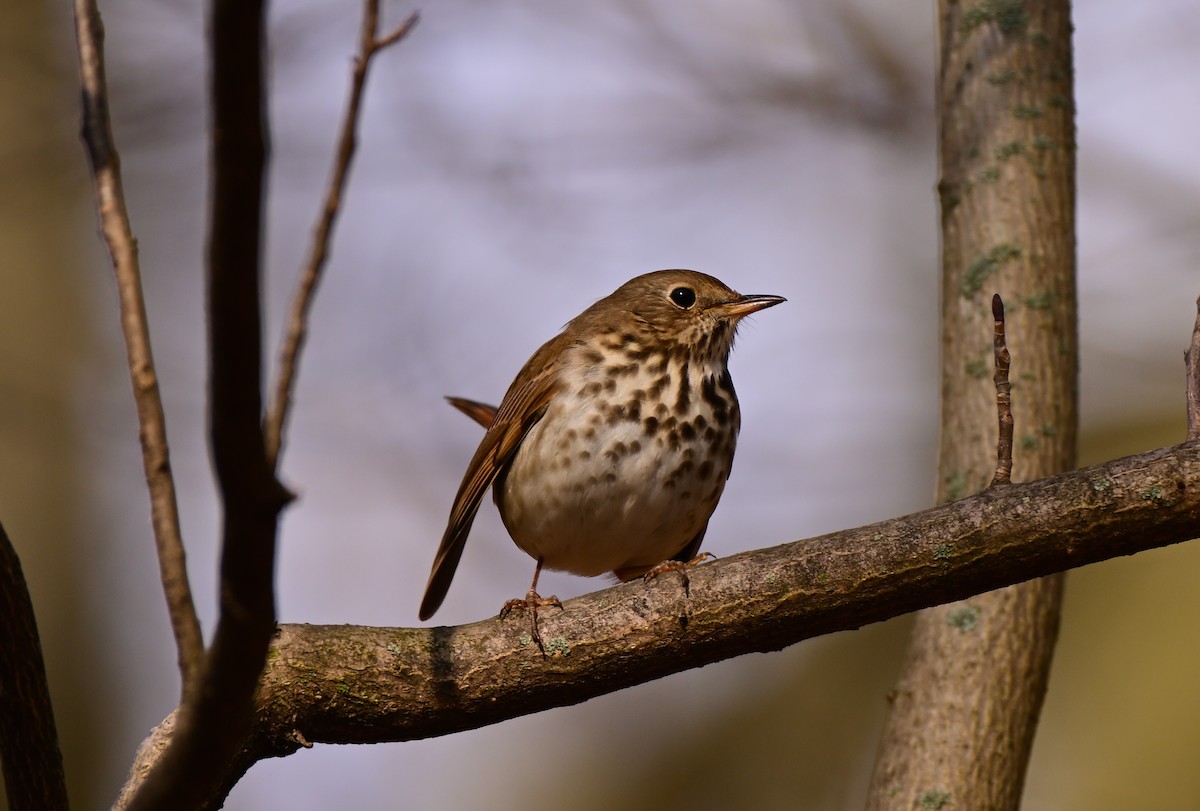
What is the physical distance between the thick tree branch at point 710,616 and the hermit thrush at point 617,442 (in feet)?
2.65

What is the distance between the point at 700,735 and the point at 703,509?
17.8ft

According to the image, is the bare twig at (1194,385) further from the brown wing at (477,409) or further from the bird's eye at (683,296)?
the brown wing at (477,409)

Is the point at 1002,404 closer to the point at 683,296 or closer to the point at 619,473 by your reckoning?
the point at 619,473

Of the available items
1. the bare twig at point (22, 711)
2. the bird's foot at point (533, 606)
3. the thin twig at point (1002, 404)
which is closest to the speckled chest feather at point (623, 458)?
the bird's foot at point (533, 606)

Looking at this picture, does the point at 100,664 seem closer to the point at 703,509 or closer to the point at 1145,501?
the point at 703,509

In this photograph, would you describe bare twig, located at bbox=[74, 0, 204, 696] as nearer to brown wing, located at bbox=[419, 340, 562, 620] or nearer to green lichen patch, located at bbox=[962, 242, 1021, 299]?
brown wing, located at bbox=[419, 340, 562, 620]

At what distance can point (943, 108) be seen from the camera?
5023mm

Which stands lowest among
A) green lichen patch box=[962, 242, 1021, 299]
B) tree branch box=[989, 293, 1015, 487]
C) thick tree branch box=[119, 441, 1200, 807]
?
thick tree branch box=[119, 441, 1200, 807]

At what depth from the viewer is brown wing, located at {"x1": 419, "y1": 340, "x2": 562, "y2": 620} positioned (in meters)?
4.79

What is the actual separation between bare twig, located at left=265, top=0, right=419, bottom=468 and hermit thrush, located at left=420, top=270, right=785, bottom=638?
2.17 m

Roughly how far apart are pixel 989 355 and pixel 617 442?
1322 mm

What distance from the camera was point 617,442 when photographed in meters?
4.43

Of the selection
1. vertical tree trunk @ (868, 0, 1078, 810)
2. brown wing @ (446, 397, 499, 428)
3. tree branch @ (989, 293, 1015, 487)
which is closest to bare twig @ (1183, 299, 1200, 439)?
tree branch @ (989, 293, 1015, 487)

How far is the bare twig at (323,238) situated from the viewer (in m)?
1.97
